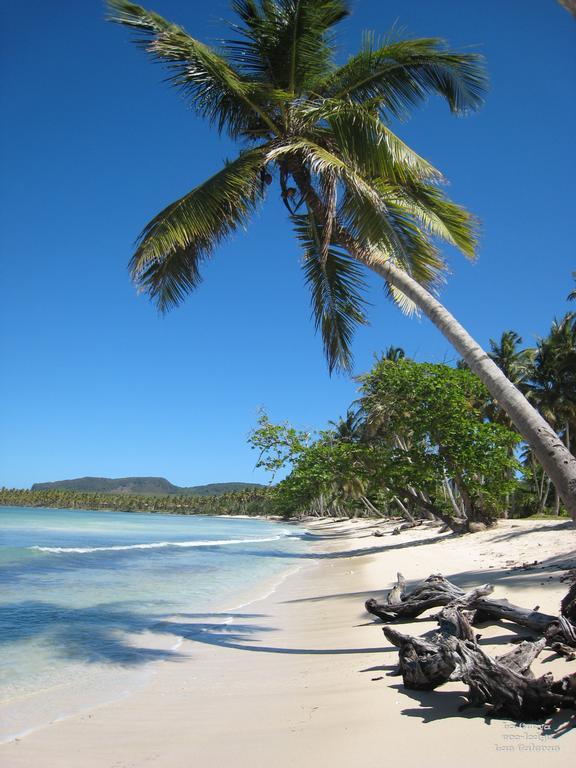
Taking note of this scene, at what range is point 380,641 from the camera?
227 inches

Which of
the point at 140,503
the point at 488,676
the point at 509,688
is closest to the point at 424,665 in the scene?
the point at 488,676

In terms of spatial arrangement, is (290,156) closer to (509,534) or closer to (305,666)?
(305,666)

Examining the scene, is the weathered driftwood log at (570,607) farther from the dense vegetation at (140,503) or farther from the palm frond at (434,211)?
the dense vegetation at (140,503)

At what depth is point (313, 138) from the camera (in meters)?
7.61

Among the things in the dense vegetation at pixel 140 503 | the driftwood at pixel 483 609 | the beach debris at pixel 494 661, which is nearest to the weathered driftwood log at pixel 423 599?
the driftwood at pixel 483 609

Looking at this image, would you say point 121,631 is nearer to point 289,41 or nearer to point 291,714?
point 291,714

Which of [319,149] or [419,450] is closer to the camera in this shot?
[319,149]

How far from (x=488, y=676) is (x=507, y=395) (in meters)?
2.60

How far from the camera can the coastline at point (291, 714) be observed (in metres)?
2.95

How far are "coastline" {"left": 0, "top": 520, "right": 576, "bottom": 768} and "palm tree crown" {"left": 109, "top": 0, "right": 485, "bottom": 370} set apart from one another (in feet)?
15.2

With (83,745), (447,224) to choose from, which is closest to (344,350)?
(447,224)

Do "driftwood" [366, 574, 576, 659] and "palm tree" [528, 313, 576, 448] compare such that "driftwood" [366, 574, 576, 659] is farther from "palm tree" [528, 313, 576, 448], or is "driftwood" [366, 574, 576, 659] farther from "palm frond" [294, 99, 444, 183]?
"palm tree" [528, 313, 576, 448]

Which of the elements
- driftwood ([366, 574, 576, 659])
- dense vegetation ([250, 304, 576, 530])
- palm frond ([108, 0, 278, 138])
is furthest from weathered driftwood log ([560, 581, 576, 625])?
dense vegetation ([250, 304, 576, 530])

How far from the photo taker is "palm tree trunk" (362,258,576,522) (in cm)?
433
